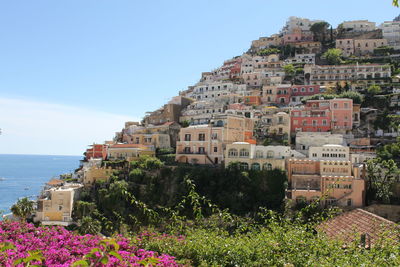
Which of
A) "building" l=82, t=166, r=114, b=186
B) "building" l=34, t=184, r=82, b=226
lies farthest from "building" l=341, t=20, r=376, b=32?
"building" l=34, t=184, r=82, b=226

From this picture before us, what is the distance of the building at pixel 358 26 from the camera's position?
80.0m

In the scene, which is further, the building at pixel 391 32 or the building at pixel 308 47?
the building at pixel 308 47

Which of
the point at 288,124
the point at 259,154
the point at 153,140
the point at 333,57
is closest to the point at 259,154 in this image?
the point at 259,154

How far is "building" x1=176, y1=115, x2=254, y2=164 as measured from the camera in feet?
135

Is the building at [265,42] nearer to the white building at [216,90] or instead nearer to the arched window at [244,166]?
the white building at [216,90]

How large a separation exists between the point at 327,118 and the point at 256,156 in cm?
1325

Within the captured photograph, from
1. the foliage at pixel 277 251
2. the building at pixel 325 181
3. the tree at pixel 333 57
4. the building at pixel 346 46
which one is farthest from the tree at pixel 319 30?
the foliage at pixel 277 251

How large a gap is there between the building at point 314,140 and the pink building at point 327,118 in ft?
8.25

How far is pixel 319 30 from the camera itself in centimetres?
8062

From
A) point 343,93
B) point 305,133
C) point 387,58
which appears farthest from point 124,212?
point 387,58

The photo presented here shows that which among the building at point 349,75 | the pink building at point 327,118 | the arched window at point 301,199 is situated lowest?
the arched window at point 301,199

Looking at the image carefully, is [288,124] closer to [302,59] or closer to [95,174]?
[95,174]

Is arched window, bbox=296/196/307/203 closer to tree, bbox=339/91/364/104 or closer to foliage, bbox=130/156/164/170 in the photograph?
foliage, bbox=130/156/164/170

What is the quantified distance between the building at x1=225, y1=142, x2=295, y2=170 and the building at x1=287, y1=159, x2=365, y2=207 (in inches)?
50.4
